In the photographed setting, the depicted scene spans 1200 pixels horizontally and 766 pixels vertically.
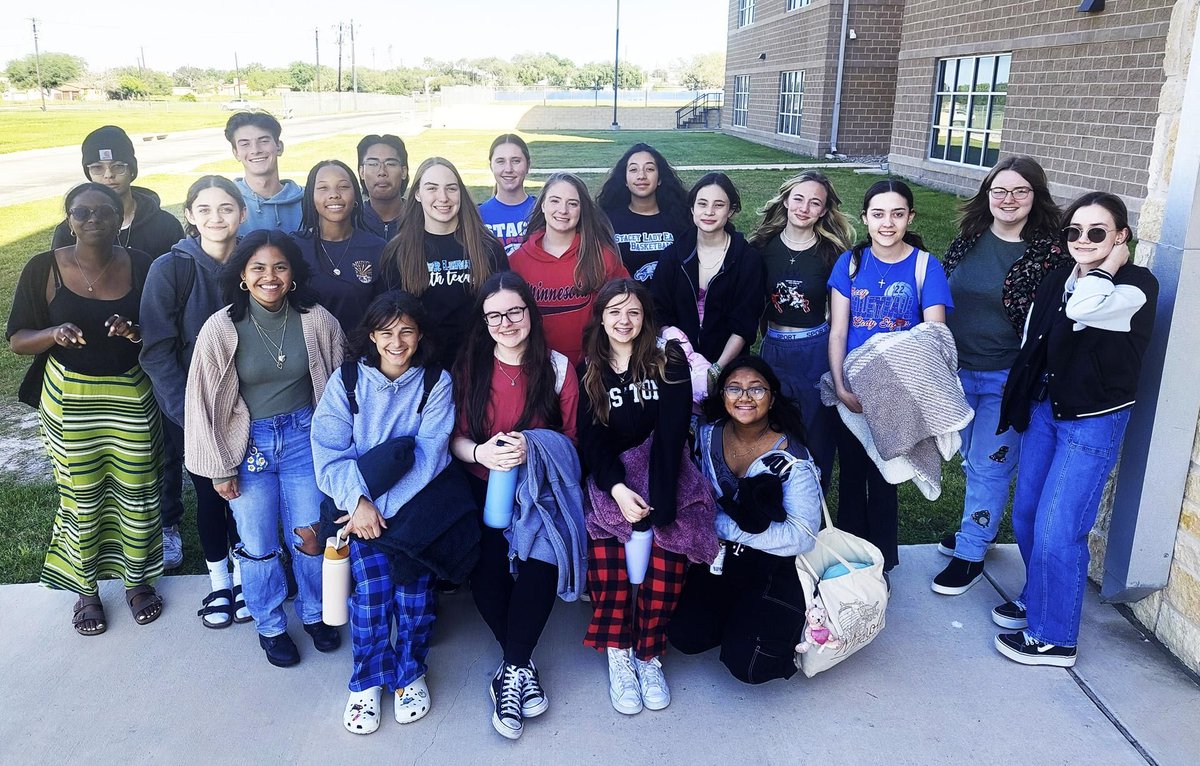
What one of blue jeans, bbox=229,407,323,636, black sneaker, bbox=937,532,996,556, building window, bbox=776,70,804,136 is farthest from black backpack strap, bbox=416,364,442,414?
building window, bbox=776,70,804,136

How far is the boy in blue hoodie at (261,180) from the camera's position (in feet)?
13.6

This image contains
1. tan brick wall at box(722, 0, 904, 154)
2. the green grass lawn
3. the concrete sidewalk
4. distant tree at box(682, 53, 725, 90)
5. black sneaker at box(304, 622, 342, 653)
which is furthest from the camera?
distant tree at box(682, 53, 725, 90)

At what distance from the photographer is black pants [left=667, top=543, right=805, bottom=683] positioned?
10.3 ft

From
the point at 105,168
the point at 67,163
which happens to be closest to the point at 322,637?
the point at 105,168

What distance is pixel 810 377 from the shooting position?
392 cm

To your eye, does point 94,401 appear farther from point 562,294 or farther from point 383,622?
point 562,294

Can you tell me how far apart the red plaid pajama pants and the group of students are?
1 cm

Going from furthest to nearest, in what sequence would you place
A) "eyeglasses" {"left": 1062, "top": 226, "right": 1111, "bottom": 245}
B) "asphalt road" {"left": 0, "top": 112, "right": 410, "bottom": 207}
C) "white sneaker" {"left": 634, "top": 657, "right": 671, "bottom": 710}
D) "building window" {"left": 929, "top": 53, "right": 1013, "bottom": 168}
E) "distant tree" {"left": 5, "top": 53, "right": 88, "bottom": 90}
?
"distant tree" {"left": 5, "top": 53, "right": 88, "bottom": 90} < "asphalt road" {"left": 0, "top": 112, "right": 410, "bottom": 207} < "building window" {"left": 929, "top": 53, "right": 1013, "bottom": 168} < "white sneaker" {"left": 634, "top": 657, "right": 671, "bottom": 710} < "eyeglasses" {"left": 1062, "top": 226, "right": 1111, "bottom": 245}

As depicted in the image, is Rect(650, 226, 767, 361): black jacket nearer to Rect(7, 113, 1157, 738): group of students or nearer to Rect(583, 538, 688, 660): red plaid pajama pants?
Rect(7, 113, 1157, 738): group of students

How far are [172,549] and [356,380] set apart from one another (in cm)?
170

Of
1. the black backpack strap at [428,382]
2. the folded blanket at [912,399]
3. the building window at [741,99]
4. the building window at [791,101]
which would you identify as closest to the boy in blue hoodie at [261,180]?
the black backpack strap at [428,382]

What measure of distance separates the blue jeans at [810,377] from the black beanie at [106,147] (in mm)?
3078

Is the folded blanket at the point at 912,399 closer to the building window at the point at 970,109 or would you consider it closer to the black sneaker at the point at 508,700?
the black sneaker at the point at 508,700

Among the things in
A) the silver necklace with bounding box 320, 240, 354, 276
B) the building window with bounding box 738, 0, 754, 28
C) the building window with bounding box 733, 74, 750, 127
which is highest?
the building window with bounding box 738, 0, 754, 28
